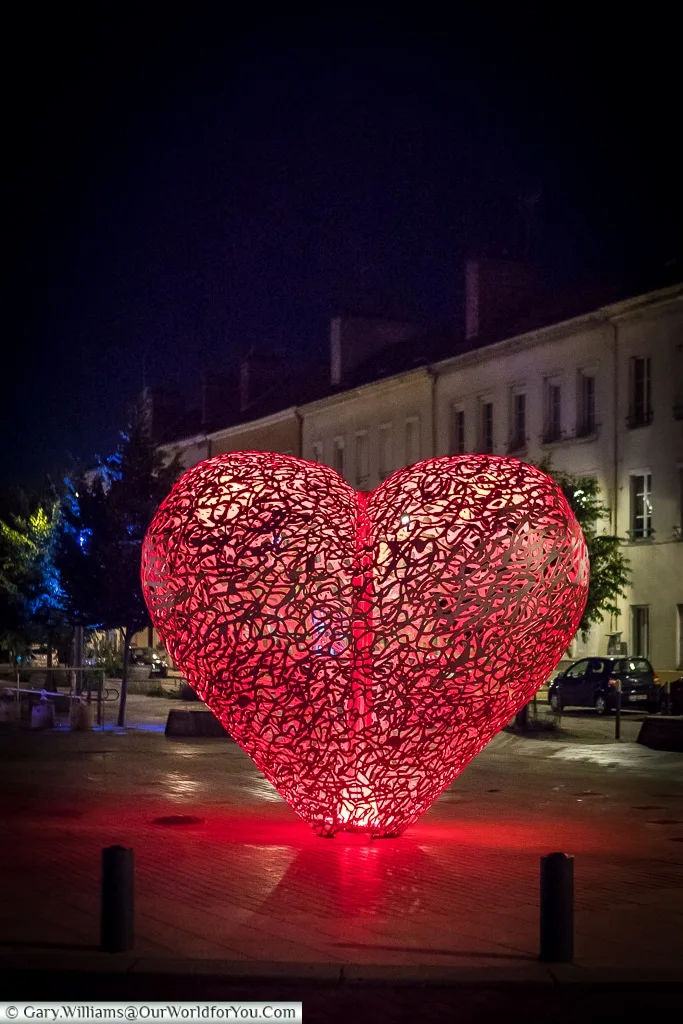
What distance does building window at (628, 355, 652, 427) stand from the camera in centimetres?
3538

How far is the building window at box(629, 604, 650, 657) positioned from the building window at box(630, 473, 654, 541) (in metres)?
1.66

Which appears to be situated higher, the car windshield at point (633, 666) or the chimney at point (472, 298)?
the chimney at point (472, 298)

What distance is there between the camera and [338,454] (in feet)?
157

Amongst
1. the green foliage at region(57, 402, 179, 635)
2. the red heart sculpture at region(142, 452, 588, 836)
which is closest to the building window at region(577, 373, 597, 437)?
the green foliage at region(57, 402, 179, 635)

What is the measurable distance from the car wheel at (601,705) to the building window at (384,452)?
584 inches

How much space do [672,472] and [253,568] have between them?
993 inches

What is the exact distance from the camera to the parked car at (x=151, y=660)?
48125 mm

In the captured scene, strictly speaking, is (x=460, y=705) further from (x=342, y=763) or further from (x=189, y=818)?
(x=189, y=818)

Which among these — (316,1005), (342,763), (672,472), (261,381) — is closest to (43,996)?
(316,1005)

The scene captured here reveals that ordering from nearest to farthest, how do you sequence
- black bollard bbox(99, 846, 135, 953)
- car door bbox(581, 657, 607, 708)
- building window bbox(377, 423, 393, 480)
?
black bollard bbox(99, 846, 135, 953) → car door bbox(581, 657, 607, 708) → building window bbox(377, 423, 393, 480)

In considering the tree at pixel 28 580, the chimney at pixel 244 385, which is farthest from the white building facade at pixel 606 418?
the chimney at pixel 244 385

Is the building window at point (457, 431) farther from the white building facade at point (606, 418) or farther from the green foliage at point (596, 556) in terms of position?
the green foliage at point (596, 556)

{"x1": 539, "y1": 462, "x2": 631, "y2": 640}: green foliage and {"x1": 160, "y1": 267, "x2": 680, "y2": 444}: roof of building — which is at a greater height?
{"x1": 160, "y1": 267, "x2": 680, "y2": 444}: roof of building

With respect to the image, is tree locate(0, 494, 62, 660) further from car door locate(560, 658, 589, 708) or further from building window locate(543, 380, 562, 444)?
building window locate(543, 380, 562, 444)
